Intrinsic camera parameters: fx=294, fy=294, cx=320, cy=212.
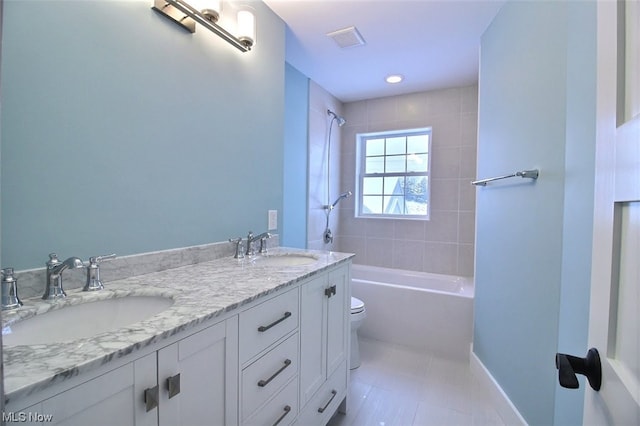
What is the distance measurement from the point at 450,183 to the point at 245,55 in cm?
227

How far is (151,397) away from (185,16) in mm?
1413

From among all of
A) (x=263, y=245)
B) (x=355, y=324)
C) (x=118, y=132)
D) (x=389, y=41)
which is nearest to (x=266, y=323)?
(x=263, y=245)

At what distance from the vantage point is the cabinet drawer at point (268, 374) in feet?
3.01

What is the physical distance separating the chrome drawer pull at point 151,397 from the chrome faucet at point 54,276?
0.43 metres

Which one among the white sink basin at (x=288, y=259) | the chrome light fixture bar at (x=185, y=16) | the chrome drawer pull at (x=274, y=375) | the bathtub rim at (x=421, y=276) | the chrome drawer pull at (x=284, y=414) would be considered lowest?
the chrome drawer pull at (x=284, y=414)

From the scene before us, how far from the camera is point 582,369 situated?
0.52 meters

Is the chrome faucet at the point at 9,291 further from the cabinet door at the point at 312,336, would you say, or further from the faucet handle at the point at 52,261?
the cabinet door at the point at 312,336

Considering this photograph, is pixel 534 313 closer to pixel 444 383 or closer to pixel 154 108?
pixel 444 383

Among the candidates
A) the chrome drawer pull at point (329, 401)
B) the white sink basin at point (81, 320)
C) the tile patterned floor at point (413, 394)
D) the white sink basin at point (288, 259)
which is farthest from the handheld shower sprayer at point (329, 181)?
the white sink basin at point (81, 320)

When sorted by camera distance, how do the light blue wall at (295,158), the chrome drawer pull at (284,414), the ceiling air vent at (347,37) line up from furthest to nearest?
the light blue wall at (295,158), the ceiling air vent at (347,37), the chrome drawer pull at (284,414)

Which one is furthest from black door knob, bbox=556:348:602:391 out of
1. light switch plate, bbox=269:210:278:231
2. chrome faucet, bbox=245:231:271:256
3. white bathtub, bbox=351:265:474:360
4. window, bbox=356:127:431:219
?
window, bbox=356:127:431:219

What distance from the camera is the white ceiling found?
1.74 m

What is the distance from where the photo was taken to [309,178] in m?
2.75

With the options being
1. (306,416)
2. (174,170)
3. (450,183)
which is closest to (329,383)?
(306,416)
